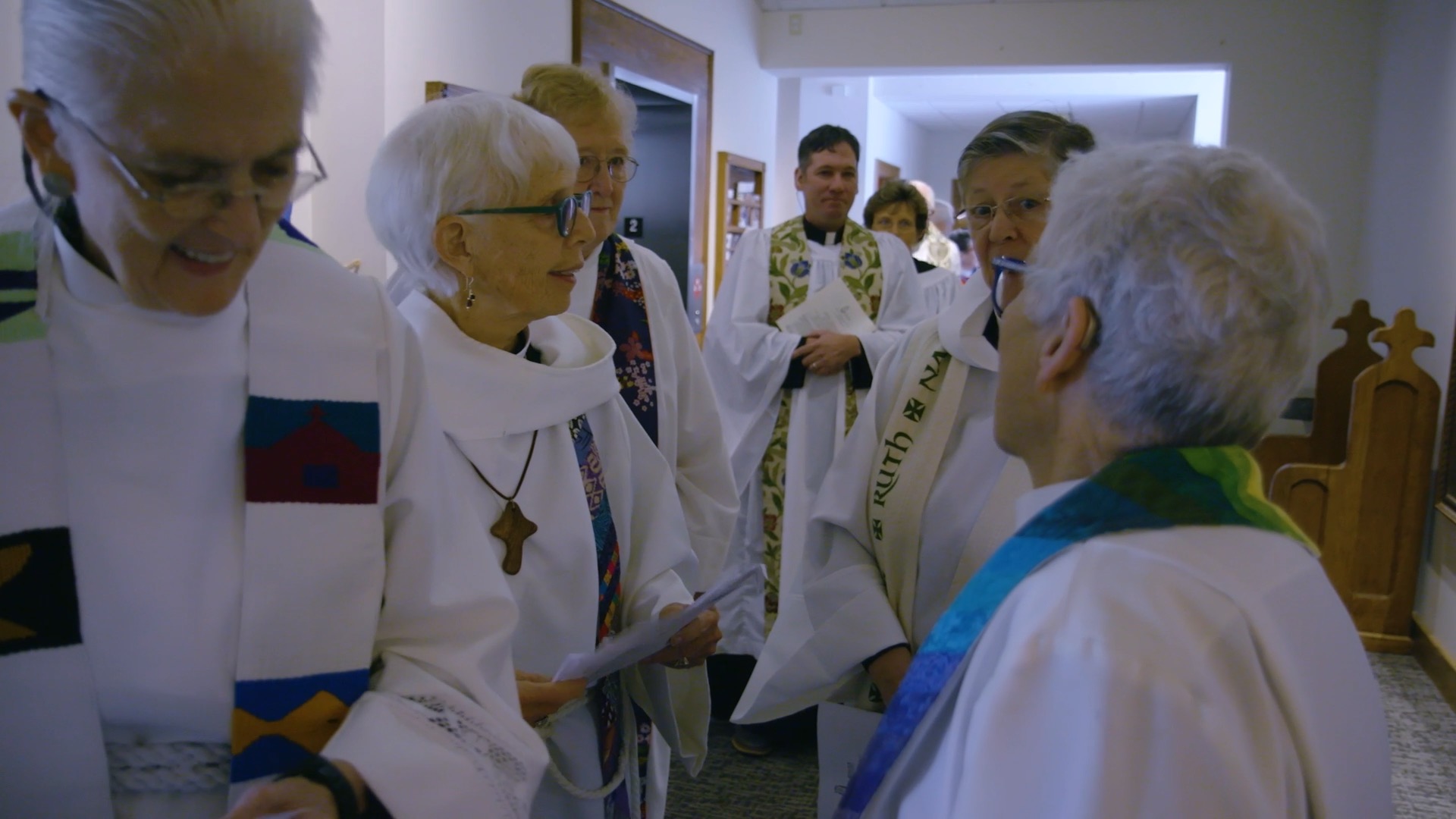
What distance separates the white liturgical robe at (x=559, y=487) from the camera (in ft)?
4.79

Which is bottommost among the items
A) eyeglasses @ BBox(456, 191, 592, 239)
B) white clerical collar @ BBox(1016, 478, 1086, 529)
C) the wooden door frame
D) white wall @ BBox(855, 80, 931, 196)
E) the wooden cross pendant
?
the wooden cross pendant

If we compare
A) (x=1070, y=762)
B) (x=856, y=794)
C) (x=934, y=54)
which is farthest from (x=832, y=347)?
(x=934, y=54)

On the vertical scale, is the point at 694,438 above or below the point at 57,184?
below

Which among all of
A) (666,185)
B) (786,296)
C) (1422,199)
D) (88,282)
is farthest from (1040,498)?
(666,185)

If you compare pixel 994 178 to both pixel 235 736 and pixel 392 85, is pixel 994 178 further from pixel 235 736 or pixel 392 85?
pixel 392 85

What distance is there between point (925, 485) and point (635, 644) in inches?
21.6

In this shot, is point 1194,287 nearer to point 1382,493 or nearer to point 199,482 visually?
point 199,482

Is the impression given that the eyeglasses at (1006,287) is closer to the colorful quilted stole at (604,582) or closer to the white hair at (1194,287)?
the white hair at (1194,287)

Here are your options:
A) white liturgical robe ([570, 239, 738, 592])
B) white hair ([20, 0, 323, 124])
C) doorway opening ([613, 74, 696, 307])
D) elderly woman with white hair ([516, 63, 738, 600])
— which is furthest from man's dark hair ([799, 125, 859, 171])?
white hair ([20, 0, 323, 124])

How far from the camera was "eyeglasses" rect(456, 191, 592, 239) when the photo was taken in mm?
1502

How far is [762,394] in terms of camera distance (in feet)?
11.6

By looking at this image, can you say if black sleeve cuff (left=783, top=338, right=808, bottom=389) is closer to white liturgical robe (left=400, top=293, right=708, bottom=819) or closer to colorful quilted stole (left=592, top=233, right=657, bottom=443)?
colorful quilted stole (left=592, top=233, right=657, bottom=443)

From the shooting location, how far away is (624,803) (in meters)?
1.70

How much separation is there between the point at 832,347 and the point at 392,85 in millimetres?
1603
